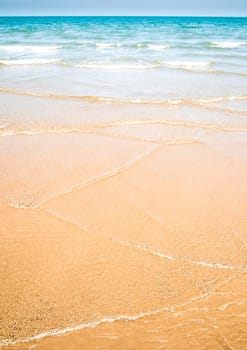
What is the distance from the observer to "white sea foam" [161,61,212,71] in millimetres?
14761

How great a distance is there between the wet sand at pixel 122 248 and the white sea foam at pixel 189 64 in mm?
10736

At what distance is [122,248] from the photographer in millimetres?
3070

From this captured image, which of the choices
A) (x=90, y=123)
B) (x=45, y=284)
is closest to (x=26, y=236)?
(x=45, y=284)

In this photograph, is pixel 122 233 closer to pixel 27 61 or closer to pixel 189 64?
pixel 189 64

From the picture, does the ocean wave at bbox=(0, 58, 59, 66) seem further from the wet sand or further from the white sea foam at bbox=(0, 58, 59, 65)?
the wet sand

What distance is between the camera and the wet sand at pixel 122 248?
229 centimetres

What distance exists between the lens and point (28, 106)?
7.94 m

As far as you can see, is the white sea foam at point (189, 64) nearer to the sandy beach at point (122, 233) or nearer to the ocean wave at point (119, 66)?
the ocean wave at point (119, 66)

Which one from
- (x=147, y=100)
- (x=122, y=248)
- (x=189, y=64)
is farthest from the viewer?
(x=189, y=64)

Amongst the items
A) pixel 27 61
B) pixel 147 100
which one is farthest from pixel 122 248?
pixel 27 61

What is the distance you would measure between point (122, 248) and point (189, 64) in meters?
15.0

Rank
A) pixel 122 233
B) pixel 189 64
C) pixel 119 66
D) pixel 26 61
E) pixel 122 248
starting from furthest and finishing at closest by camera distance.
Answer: pixel 26 61 → pixel 189 64 → pixel 119 66 → pixel 122 233 → pixel 122 248

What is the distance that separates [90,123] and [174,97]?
347cm

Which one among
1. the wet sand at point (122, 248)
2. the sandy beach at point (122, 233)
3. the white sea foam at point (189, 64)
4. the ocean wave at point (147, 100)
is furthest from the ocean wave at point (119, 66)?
the wet sand at point (122, 248)
